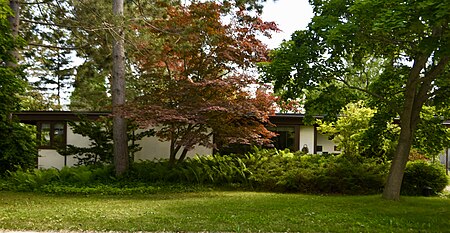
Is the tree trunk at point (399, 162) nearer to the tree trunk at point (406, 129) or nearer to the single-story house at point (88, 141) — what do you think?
the tree trunk at point (406, 129)

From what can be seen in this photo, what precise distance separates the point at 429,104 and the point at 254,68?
562cm

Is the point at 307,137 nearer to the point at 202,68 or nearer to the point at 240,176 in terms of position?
the point at 240,176

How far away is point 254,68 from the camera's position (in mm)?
12828

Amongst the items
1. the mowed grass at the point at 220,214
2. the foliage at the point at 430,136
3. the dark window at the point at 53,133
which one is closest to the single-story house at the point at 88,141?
the dark window at the point at 53,133

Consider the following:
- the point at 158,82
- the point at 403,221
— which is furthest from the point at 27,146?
the point at 403,221

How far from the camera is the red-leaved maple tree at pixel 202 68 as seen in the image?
39.7ft

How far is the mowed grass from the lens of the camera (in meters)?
6.93

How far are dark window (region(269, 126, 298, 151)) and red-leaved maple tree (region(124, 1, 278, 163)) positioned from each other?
566 centimetres

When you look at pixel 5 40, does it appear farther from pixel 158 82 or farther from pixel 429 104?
pixel 429 104

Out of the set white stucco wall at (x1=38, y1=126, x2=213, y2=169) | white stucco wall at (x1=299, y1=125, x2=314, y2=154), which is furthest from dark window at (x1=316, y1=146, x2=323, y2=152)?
white stucco wall at (x1=38, y1=126, x2=213, y2=169)

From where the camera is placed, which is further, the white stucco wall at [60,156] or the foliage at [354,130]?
the white stucco wall at [60,156]

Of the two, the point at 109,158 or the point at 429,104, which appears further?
the point at 109,158

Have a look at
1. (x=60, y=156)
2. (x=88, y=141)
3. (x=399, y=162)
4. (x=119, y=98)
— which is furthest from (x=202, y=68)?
(x=60, y=156)

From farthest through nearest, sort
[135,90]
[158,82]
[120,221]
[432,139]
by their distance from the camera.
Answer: [135,90] < [158,82] < [432,139] < [120,221]
